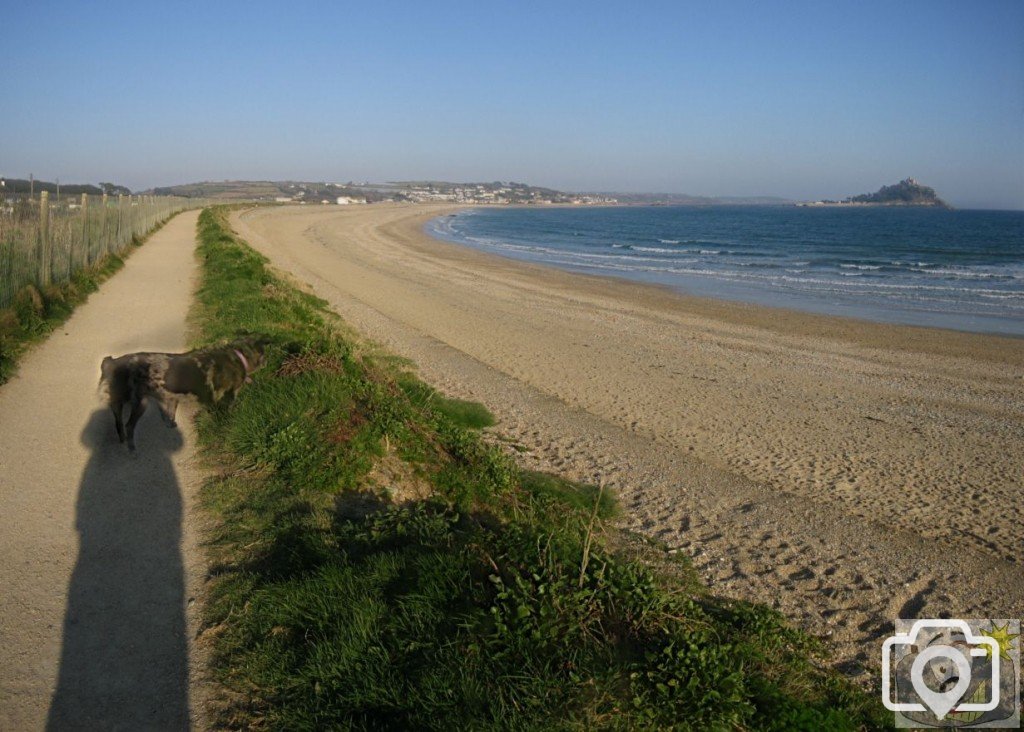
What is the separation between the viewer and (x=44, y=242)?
1245 centimetres

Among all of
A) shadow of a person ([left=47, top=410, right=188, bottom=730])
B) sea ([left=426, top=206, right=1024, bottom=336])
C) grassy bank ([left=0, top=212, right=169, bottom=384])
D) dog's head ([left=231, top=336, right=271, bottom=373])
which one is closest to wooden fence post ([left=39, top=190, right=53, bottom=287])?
grassy bank ([left=0, top=212, right=169, bottom=384])

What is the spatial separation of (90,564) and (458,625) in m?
2.49

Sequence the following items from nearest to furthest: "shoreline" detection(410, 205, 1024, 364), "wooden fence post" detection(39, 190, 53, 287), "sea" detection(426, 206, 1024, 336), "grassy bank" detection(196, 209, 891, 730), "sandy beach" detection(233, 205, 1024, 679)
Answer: "grassy bank" detection(196, 209, 891, 730) < "sandy beach" detection(233, 205, 1024, 679) < "wooden fence post" detection(39, 190, 53, 287) < "shoreline" detection(410, 205, 1024, 364) < "sea" detection(426, 206, 1024, 336)

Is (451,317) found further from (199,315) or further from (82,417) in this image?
(82,417)

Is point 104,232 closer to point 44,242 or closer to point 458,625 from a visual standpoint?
point 44,242

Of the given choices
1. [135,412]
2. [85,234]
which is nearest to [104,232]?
[85,234]

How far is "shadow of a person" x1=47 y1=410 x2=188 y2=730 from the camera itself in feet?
10.7

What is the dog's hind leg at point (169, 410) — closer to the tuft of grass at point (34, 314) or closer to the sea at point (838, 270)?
the tuft of grass at point (34, 314)

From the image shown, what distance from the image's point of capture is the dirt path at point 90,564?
10.8 feet

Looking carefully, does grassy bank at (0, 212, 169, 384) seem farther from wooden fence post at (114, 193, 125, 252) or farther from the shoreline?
the shoreline

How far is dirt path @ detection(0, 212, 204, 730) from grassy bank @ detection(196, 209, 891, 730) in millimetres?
245

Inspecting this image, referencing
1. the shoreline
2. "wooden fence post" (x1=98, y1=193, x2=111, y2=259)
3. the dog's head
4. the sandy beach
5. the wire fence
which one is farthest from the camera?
"wooden fence post" (x1=98, y1=193, x2=111, y2=259)

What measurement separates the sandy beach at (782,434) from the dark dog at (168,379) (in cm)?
317

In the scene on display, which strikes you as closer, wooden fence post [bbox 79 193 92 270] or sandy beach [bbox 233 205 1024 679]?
sandy beach [bbox 233 205 1024 679]
